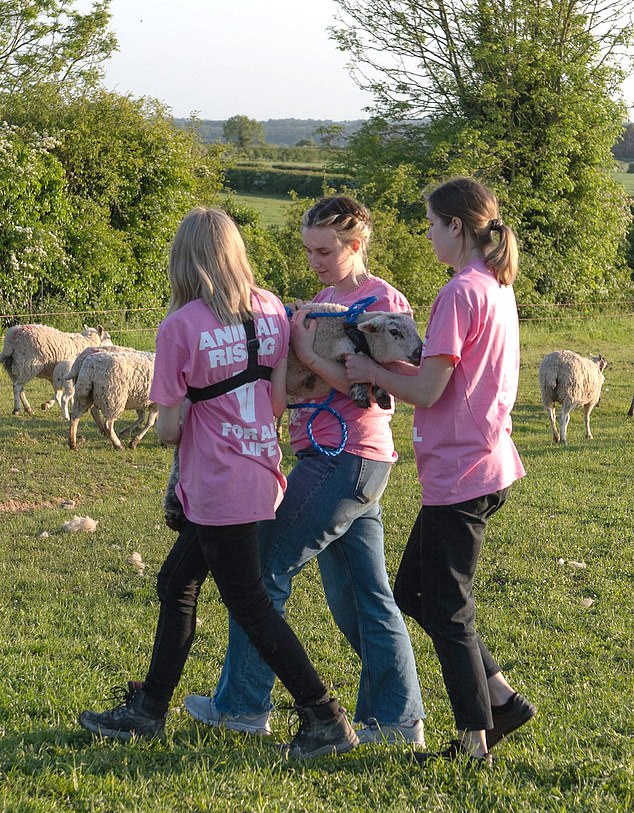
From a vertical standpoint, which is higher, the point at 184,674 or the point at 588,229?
the point at 588,229

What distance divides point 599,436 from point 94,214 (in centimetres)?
1419

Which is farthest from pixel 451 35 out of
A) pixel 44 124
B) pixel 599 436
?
pixel 599 436

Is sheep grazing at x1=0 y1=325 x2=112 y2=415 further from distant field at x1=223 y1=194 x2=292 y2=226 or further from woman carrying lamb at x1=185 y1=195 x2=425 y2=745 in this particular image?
distant field at x1=223 y1=194 x2=292 y2=226

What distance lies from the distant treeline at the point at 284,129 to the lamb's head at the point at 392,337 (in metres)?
24.5

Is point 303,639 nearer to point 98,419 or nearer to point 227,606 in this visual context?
point 227,606

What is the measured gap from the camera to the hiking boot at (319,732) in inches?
146

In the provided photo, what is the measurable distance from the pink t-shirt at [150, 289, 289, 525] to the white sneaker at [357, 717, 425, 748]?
113 cm

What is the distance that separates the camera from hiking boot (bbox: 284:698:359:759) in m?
3.70

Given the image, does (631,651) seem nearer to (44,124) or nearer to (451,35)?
(44,124)

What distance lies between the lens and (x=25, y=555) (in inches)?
299

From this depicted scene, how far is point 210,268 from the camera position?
3605 millimetres

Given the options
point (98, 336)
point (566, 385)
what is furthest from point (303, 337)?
point (98, 336)

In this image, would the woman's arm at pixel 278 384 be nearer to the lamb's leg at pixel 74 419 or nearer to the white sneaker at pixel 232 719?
the white sneaker at pixel 232 719

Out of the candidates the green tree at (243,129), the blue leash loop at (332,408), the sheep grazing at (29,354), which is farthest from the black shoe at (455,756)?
the green tree at (243,129)
